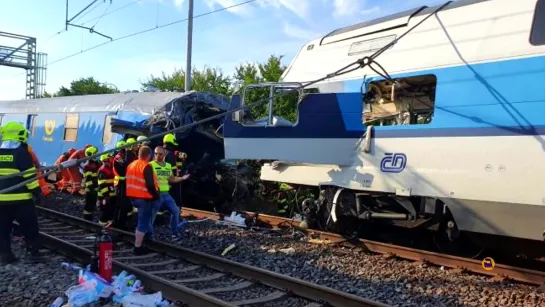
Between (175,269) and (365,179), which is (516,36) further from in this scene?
(175,269)

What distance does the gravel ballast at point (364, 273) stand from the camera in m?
5.66

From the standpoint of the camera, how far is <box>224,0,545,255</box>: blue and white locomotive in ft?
18.8

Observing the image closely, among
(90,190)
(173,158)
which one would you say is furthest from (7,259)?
(173,158)

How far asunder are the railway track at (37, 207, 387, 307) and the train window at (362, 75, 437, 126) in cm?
303

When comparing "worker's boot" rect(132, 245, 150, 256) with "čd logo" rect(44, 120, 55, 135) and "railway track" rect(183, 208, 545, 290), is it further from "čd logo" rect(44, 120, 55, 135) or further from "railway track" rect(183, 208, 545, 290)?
"čd logo" rect(44, 120, 55, 135)

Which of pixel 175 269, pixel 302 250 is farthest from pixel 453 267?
pixel 175 269

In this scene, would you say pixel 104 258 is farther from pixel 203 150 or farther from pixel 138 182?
pixel 203 150

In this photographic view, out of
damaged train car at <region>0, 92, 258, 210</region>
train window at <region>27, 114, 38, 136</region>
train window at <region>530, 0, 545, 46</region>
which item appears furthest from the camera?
train window at <region>27, 114, 38, 136</region>

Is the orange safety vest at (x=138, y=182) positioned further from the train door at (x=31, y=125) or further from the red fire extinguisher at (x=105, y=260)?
the train door at (x=31, y=125)

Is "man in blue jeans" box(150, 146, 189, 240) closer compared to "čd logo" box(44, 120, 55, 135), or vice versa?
"man in blue jeans" box(150, 146, 189, 240)

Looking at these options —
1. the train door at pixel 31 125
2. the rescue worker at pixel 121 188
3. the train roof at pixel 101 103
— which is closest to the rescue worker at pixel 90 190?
the rescue worker at pixel 121 188

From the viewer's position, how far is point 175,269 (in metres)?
6.75

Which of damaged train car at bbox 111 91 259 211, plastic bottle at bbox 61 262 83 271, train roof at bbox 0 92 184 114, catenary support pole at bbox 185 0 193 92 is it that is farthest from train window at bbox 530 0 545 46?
catenary support pole at bbox 185 0 193 92

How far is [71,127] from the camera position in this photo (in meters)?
15.3
